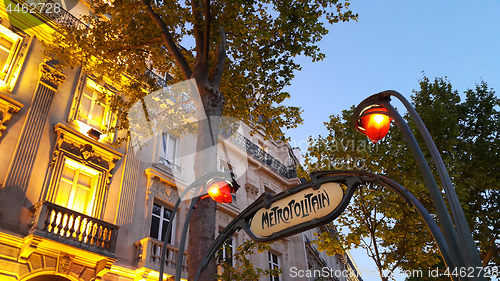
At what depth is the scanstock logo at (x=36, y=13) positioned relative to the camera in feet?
35.4

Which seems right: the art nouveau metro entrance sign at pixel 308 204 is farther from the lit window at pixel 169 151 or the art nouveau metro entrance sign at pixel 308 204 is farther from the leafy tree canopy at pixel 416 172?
the lit window at pixel 169 151

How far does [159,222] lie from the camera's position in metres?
12.5

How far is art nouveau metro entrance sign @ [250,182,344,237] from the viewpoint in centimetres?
307

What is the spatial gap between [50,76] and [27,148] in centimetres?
271

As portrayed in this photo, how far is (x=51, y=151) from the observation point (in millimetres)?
10250

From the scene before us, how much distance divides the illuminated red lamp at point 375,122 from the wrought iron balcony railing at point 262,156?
46.4 ft

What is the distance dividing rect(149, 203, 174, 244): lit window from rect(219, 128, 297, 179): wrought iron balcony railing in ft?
20.5

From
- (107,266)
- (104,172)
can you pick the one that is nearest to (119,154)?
(104,172)

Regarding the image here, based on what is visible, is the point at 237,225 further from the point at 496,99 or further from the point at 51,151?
the point at 496,99

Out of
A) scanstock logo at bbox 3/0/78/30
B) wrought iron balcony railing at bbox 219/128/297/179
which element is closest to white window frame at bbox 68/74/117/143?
scanstock logo at bbox 3/0/78/30

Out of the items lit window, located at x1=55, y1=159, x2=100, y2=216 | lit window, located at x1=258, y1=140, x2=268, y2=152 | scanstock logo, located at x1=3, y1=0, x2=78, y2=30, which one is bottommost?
lit window, located at x1=55, y1=159, x2=100, y2=216

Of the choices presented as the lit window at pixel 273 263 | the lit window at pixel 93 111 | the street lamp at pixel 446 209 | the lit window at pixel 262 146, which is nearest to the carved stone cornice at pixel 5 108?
the lit window at pixel 93 111

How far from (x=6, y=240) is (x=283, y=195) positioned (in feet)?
26.6

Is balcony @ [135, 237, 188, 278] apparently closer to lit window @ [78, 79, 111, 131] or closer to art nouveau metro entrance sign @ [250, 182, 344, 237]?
lit window @ [78, 79, 111, 131]
